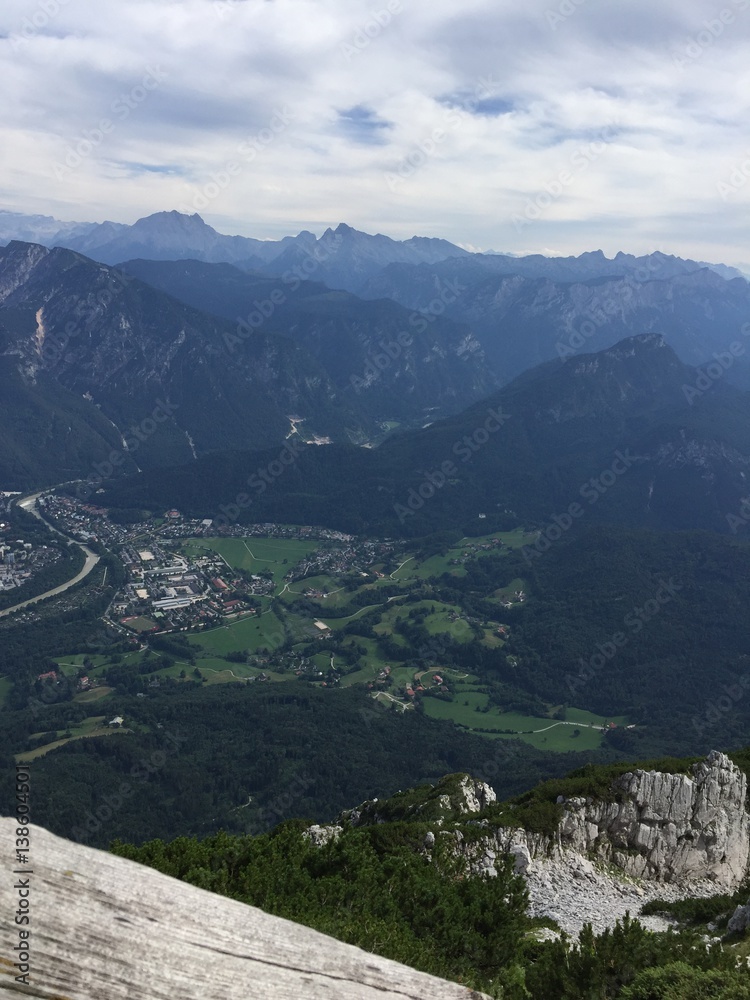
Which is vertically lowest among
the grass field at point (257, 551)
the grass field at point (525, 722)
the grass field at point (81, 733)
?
the grass field at point (81, 733)

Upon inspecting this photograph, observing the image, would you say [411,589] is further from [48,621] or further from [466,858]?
[466,858]

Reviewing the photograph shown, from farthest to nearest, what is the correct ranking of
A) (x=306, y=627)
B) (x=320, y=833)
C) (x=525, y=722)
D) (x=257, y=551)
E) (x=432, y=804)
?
(x=257, y=551) → (x=306, y=627) → (x=525, y=722) → (x=432, y=804) → (x=320, y=833)

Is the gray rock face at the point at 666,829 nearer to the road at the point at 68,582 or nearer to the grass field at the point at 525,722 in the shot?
the grass field at the point at 525,722

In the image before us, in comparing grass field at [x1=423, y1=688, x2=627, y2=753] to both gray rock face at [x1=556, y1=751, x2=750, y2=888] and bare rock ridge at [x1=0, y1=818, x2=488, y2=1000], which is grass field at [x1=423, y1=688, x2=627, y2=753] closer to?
gray rock face at [x1=556, y1=751, x2=750, y2=888]

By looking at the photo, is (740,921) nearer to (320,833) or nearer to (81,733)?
(320,833)

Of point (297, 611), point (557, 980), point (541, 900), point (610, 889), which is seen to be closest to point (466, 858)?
point (541, 900)

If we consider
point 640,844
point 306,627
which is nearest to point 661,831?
point 640,844

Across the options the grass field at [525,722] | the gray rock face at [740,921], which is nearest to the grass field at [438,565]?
the grass field at [525,722]

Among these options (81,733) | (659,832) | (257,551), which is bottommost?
(81,733)

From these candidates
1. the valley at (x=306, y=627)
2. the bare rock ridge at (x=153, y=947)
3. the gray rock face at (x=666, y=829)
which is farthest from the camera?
the valley at (x=306, y=627)
